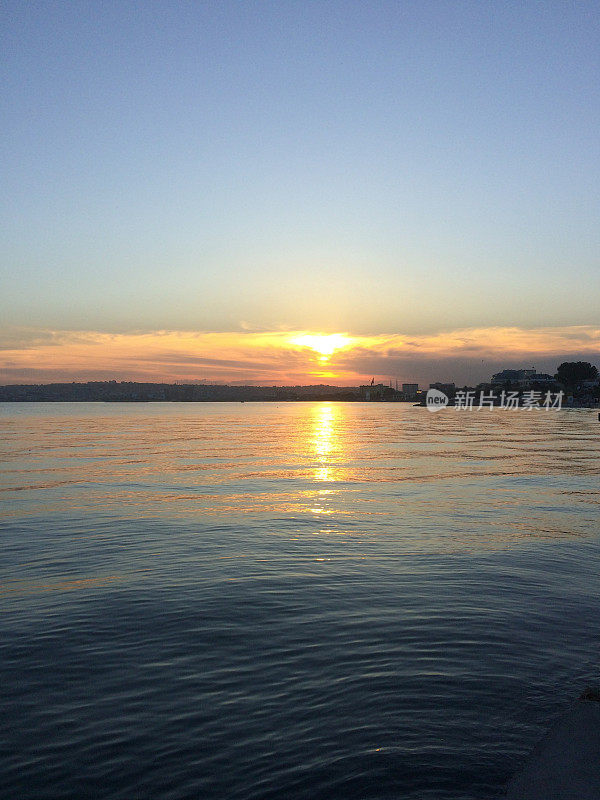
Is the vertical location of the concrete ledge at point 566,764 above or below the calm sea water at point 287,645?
above

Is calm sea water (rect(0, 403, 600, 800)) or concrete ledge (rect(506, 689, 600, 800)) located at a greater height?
concrete ledge (rect(506, 689, 600, 800))

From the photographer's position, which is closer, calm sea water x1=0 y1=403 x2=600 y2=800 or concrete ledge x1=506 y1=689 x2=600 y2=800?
concrete ledge x1=506 y1=689 x2=600 y2=800

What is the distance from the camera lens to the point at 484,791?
22.2ft

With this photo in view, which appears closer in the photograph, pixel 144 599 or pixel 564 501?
pixel 144 599

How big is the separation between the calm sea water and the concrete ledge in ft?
1.33

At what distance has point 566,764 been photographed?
6.76 metres

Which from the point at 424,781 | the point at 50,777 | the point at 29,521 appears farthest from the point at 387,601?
the point at 29,521

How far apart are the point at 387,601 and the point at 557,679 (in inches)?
181

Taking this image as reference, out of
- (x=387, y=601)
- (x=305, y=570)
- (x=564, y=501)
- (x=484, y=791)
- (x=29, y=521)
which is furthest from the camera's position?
(x=564, y=501)

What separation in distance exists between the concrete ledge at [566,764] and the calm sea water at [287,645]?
404 mm

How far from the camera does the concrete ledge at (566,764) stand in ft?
20.5

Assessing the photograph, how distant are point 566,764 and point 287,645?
5431 mm

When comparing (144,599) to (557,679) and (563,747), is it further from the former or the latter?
(563,747)

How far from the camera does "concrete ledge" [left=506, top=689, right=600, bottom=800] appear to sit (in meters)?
6.24
